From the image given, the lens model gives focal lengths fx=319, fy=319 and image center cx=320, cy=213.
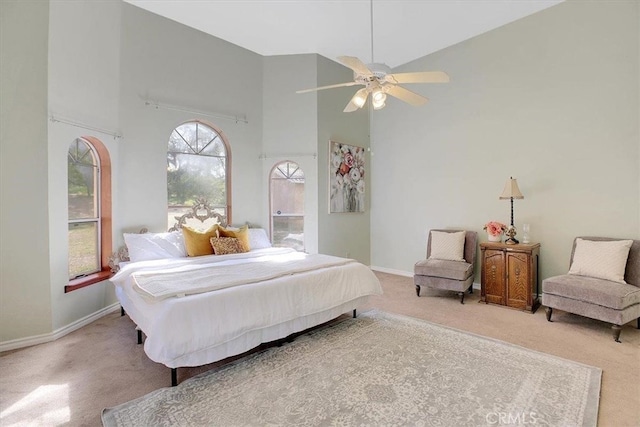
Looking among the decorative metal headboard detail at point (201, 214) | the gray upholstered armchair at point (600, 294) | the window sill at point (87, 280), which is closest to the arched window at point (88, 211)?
the window sill at point (87, 280)

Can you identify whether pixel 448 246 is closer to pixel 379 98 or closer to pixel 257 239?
pixel 379 98

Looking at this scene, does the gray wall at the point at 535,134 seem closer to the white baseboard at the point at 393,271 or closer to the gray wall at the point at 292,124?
the white baseboard at the point at 393,271

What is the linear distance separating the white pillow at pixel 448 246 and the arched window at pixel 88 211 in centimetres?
440

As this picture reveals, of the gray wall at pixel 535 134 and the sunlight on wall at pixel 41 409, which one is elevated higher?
the gray wall at pixel 535 134

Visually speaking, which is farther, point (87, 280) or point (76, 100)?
point (87, 280)

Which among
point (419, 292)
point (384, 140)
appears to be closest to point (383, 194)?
point (384, 140)

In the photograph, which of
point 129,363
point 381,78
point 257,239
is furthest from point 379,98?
point 129,363

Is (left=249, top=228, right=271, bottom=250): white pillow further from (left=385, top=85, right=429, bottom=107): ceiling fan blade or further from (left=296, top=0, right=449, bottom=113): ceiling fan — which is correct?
(left=385, top=85, right=429, bottom=107): ceiling fan blade

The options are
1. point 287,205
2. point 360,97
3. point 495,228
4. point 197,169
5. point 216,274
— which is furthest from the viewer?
point 287,205

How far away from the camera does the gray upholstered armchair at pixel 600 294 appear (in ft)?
9.78

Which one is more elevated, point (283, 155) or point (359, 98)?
point (359, 98)

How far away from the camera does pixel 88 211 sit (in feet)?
12.6

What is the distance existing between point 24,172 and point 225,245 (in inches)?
81.5

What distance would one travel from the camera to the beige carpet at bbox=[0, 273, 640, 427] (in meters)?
2.05
